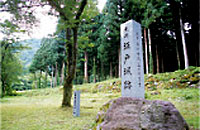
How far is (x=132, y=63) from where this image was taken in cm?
371

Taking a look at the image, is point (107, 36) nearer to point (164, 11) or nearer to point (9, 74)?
point (164, 11)

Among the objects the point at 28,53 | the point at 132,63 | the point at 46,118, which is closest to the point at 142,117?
the point at 132,63

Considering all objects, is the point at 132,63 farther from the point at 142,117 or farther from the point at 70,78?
the point at 70,78

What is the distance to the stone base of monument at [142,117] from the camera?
96.8 inches

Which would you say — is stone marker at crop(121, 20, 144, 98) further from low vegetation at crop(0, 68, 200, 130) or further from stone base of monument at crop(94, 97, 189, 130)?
low vegetation at crop(0, 68, 200, 130)

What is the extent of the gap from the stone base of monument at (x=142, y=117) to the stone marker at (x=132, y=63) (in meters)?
0.61

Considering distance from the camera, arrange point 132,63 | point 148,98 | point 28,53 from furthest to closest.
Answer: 1. point 28,53
2. point 148,98
3. point 132,63

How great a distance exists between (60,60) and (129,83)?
62.4 ft

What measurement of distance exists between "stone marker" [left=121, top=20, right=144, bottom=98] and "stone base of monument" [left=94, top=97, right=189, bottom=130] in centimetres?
61

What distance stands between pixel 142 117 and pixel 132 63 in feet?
4.87

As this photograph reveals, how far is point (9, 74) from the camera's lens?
47.1ft

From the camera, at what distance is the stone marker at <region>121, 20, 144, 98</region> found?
363 cm

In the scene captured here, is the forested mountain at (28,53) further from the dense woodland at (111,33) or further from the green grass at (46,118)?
the green grass at (46,118)

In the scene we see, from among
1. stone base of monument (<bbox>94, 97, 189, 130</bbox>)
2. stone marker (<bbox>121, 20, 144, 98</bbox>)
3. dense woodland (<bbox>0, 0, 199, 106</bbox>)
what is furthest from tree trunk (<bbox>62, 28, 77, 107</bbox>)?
stone base of monument (<bbox>94, 97, 189, 130</bbox>)
